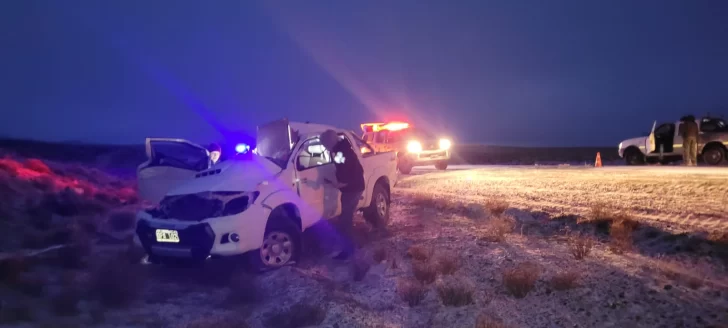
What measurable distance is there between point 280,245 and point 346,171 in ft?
6.37

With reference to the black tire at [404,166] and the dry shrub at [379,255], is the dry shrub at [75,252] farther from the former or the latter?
the black tire at [404,166]

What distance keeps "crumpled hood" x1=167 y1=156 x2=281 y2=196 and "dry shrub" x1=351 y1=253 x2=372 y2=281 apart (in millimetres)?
1774

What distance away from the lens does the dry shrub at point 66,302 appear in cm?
604

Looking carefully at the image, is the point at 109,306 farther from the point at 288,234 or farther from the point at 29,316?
the point at 288,234

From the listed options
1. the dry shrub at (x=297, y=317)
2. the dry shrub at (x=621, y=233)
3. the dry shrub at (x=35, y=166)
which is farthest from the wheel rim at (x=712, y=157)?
the dry shrub at (x=35, y=166)

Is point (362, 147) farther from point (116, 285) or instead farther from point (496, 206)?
point (116, 285)

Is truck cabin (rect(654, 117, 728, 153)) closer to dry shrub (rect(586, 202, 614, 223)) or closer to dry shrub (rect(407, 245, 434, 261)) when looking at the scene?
dry shrub (rect(586, 202, 614, 223))

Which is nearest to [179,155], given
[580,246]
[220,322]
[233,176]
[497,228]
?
[233,176]

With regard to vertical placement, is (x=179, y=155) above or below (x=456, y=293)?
above

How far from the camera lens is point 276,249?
747 cm

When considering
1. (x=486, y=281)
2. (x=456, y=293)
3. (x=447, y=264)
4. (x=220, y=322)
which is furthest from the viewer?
(x=447, y=264)

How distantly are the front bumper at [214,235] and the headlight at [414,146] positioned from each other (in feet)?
46.2

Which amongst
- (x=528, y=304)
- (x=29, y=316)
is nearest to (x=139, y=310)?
(x=29, y=316)

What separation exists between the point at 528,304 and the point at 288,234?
11.4ft
